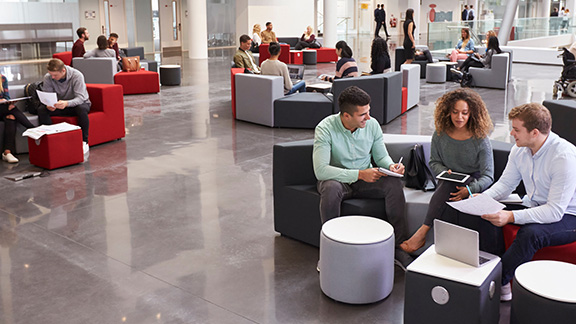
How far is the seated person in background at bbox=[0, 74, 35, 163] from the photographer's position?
24.1 ft

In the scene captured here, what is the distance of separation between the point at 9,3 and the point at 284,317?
65.8 ft

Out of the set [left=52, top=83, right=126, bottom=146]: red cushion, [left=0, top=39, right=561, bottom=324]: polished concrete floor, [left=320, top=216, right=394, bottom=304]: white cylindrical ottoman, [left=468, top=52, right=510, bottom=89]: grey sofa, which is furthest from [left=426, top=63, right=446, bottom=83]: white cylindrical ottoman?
[left=320, top=216, right=394, bottom=304]: white cylindrical ottoman

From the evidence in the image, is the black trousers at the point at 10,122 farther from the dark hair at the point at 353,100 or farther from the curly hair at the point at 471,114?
the curly hair at the point at 471,114

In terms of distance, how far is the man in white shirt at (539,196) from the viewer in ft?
11.6

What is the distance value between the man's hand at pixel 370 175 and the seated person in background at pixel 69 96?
4.62m

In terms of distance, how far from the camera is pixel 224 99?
12.1 meters

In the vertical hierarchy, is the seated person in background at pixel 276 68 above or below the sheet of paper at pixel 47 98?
above

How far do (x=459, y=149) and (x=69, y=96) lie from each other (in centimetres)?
542

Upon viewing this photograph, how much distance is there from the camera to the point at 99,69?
13.0m

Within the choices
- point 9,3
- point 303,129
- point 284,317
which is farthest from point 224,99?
point 9,3

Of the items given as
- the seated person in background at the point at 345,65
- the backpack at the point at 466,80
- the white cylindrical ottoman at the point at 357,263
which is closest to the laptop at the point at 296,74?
the seated person in background at the point at 345,65

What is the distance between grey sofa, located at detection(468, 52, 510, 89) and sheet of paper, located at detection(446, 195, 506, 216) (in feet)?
34.1

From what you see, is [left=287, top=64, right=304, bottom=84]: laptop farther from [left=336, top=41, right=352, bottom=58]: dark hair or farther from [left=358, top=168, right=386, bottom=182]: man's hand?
[left=358, top=168, right=386, bottom=182]: man's hand

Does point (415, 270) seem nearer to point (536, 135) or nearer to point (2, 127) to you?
point (536, 135)
